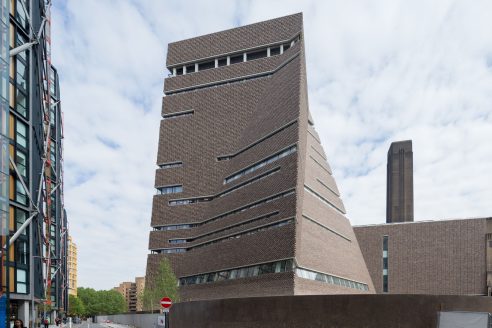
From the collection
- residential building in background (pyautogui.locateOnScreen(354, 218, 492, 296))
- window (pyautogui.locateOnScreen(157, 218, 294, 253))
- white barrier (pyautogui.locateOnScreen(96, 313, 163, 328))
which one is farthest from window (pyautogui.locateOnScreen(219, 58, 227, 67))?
white barrier (pyautogui.locateOnScreen(96, 313, 163, 328))

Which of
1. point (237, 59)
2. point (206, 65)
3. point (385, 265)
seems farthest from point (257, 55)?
point (385, 265)

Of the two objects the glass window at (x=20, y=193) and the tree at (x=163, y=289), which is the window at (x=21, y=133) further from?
A: the tree at (x=163, y=289)

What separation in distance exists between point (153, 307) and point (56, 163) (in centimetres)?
3848

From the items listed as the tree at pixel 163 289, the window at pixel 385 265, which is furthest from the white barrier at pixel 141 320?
the window at pixel 385 265

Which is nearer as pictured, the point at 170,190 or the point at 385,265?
the point at 385,265

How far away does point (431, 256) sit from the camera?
2776 inches

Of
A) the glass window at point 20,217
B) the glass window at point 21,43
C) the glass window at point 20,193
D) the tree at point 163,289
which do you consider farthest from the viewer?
the tree at point 163,289

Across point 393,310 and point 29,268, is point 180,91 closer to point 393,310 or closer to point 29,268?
point 29,268

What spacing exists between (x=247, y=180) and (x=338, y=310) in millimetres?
41297

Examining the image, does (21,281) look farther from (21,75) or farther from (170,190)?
(170,190)

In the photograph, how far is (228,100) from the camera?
258 ft

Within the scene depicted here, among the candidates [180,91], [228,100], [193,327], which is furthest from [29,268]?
[180,91]

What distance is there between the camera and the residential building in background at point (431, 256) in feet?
221

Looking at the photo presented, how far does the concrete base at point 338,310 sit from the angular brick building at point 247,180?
2009 centimetres
